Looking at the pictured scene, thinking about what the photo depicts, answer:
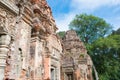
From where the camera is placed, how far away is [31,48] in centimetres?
776

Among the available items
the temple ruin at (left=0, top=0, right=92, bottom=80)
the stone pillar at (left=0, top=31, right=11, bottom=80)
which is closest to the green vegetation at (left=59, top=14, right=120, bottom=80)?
the temple ruin at (left=0, top=0, right=92, bottom=80)

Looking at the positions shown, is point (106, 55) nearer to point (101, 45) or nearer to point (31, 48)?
point (101, 45)

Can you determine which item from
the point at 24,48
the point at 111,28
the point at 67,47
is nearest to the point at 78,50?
the point at 67,47

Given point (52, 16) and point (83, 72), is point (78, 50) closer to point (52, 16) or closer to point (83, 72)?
point (83, 72)

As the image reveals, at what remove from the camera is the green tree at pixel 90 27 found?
90.4 ft

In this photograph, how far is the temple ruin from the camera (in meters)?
4.82

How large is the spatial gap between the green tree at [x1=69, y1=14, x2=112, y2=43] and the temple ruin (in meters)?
12.1

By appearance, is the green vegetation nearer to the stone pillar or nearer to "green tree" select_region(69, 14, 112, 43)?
"green tree" select_region(69, 14, 112, 43)

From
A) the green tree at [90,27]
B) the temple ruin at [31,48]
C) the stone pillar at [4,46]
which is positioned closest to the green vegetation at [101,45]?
the green tree at [90,27]

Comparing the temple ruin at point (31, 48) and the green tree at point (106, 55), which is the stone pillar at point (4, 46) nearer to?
the temple ruin at point (31, 48)

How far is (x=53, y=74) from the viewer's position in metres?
11.1

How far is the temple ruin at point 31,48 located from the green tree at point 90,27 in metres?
12.1

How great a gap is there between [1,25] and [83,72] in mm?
10499

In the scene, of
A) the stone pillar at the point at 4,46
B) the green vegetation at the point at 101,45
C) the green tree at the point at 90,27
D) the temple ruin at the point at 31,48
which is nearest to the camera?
the stone pillar at the point at 4,46
